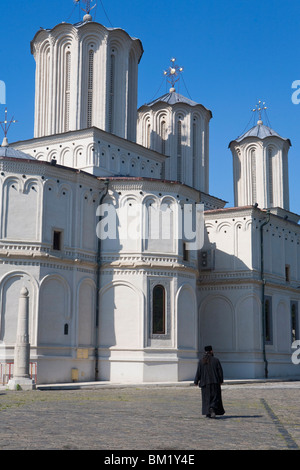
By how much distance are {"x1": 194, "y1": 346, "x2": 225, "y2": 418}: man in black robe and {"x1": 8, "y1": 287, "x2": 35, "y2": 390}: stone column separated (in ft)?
32.2

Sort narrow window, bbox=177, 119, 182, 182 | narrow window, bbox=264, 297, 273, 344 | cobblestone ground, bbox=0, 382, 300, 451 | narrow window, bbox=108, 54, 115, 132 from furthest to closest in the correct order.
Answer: narrow window, bbox=177, 119, 182, 182, narrow window, bbox=264, 297, 273, 344, narrow window, bbox=108, 54, 115, 132, cobblestone ground, bbox=0, 382, 300, 451

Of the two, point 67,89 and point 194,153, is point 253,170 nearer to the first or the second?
point 194,153

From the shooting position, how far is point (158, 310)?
29578 mm

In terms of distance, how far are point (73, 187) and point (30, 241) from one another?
3598 millimetres

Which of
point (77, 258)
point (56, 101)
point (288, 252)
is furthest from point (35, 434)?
point (288, 252)

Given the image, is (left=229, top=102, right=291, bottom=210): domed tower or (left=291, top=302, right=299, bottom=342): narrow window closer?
(left=291, top=302, right=299, bottom=342): narrow window

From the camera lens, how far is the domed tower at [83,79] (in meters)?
33.1

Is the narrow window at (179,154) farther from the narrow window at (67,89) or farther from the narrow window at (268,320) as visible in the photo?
the narrow window at (268,320)

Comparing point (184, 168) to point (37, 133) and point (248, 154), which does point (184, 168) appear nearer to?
point (248, 154)

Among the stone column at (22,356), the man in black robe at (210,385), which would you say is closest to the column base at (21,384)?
the stone column at (22,356)

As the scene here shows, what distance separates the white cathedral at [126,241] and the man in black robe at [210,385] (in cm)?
1296

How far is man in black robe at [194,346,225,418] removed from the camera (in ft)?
46.4

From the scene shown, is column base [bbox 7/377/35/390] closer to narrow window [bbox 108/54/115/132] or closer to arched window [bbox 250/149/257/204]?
narrow window [bbox 108/54/115/132]

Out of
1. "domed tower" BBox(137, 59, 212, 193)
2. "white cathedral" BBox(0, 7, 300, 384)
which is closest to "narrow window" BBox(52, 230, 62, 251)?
"white cathedral" BBox(0, 7, 300, 384)
